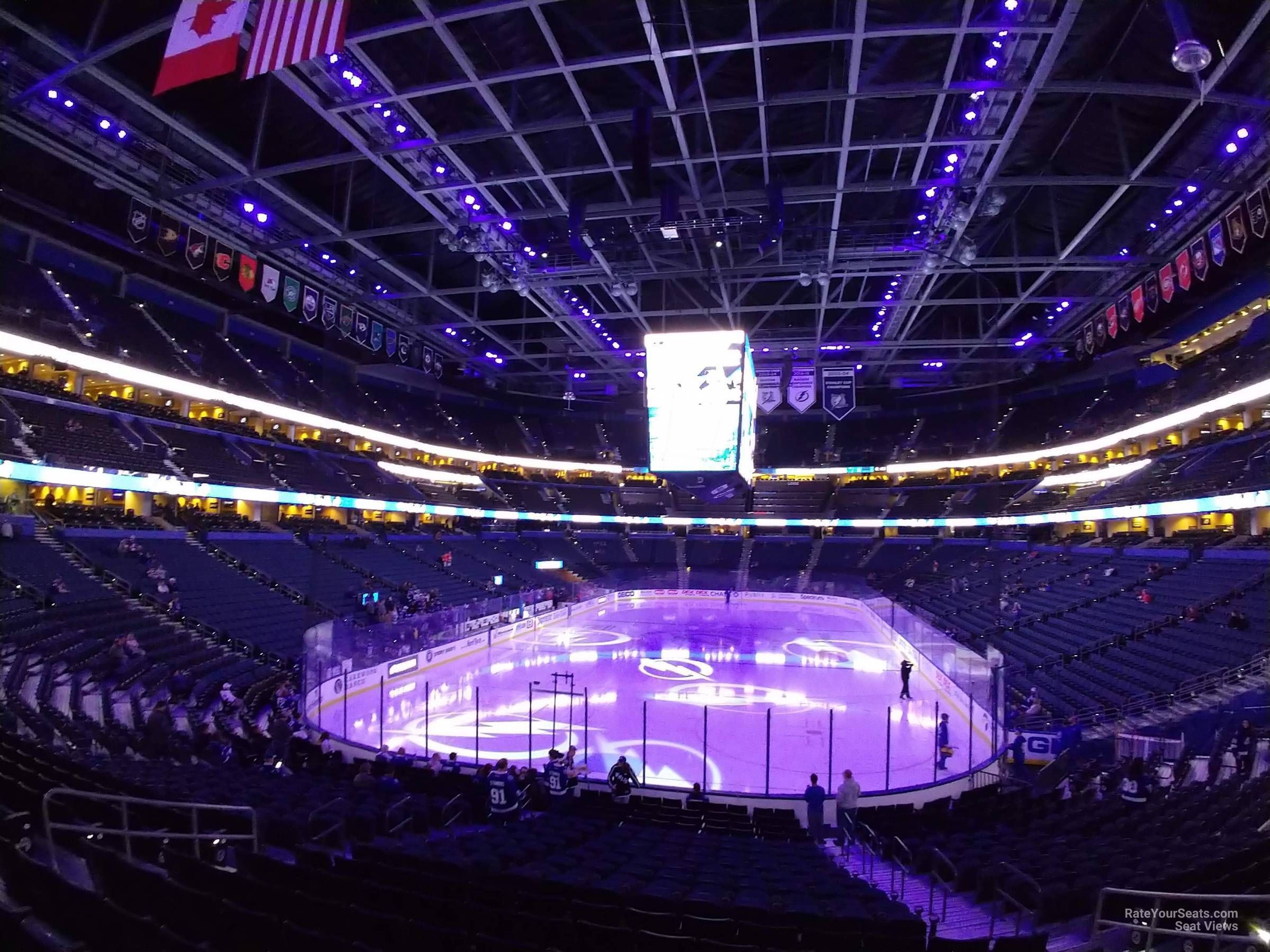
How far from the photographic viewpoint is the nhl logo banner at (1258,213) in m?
16.0

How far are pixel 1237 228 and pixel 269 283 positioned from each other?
27.7m

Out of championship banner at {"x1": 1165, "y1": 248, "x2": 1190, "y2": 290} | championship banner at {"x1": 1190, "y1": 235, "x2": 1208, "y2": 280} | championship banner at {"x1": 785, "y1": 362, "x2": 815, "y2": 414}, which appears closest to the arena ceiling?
championship banner at {"x1": 1190, "y1": 235, "x2": 1208, "y2": 280}

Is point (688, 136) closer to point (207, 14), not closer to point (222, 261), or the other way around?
point (207, 14)

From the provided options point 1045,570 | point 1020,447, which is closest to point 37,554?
point 1045,570

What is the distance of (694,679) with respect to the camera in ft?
71.4

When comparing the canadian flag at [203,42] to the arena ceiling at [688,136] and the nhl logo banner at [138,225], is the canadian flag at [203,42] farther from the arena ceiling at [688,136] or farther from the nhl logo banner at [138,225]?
the nhl logo banner at [138,225]

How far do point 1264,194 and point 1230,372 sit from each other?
43.6ft

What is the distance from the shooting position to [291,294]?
2402 cm

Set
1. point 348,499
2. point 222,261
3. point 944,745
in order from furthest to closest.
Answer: point 348,499 → point 222,261 → point 944,745

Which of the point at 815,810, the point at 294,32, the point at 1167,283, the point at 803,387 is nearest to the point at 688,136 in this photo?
the point at 803,387

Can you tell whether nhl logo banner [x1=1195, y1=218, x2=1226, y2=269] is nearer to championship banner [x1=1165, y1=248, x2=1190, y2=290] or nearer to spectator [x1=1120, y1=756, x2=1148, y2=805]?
championship banner [x1=1165, y1=248, x2=1190, y2=290]

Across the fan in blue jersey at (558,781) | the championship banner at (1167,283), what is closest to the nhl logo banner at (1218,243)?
the championship banner at (1167,283)

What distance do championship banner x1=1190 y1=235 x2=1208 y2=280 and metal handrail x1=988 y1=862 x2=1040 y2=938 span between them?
62.5ft

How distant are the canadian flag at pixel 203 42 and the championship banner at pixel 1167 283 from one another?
80.5 ft
